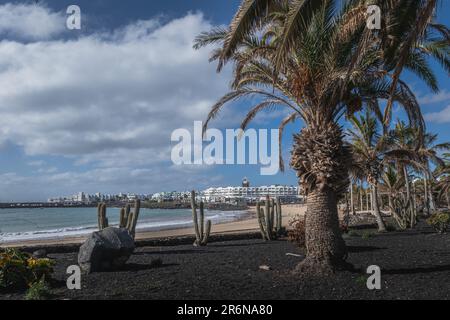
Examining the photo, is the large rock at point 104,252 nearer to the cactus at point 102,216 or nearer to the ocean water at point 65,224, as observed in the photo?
the cactus at point 102,216

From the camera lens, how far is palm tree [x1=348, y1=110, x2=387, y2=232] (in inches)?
856

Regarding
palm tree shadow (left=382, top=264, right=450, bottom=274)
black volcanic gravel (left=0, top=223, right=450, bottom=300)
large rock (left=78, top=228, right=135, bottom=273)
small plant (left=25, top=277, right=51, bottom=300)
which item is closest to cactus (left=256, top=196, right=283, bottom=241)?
black volcanic gravel (left=0, top=223, right=450, bottom=300)

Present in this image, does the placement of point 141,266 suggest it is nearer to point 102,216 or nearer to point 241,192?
point 102,216

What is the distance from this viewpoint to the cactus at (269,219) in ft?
58.2

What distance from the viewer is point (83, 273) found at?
9.71m

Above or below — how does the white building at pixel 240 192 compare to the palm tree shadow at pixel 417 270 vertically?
above

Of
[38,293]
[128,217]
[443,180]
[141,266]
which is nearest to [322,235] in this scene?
[141,266]

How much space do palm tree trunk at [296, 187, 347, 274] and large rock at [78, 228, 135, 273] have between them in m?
4.25

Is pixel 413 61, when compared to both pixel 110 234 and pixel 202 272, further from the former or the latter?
pixel 110 234

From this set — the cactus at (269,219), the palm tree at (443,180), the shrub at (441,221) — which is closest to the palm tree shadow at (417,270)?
the cactus at (269,219)

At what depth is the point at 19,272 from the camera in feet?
27.6

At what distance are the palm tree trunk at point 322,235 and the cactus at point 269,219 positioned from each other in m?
8.17

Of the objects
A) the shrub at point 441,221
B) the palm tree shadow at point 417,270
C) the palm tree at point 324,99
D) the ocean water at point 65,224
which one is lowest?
the ocean water at point 65,224
